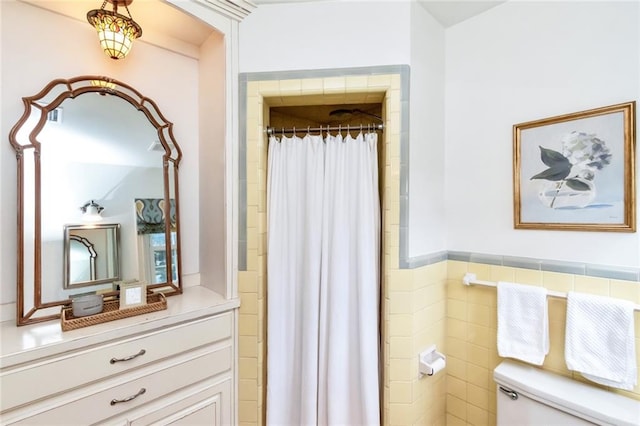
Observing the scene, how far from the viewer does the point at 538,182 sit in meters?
1.35

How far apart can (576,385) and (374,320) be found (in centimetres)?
89

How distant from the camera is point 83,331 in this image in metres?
1.08

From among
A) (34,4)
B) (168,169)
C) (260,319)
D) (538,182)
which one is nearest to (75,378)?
(260,319)

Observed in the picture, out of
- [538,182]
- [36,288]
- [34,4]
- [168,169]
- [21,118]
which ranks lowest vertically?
[36,288]

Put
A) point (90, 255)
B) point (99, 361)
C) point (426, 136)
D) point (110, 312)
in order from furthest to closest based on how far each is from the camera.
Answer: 1. point (426, 136)
2. point (90, 255)
3. point (110, 312)
4. point (99, 361)

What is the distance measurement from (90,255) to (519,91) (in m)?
2.24

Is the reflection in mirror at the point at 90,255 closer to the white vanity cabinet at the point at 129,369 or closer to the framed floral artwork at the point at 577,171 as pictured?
the white vanity cabinet at the point at 129,369

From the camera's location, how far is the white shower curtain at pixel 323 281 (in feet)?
4.71

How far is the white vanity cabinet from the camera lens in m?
0.94

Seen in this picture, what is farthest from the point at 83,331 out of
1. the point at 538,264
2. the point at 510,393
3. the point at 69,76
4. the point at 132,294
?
the point at 538,264

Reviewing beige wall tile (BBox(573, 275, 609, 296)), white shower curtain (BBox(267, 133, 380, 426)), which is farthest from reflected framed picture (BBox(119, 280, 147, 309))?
beige wall tile (BBox(573, 275, 609, 296))

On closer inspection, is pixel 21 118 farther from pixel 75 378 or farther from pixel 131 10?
pixel 75 378

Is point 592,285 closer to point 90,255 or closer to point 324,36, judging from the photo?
point 324,36

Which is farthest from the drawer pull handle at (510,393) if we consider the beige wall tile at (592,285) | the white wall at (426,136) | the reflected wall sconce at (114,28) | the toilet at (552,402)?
the reflected wall sconce at (114,28)
